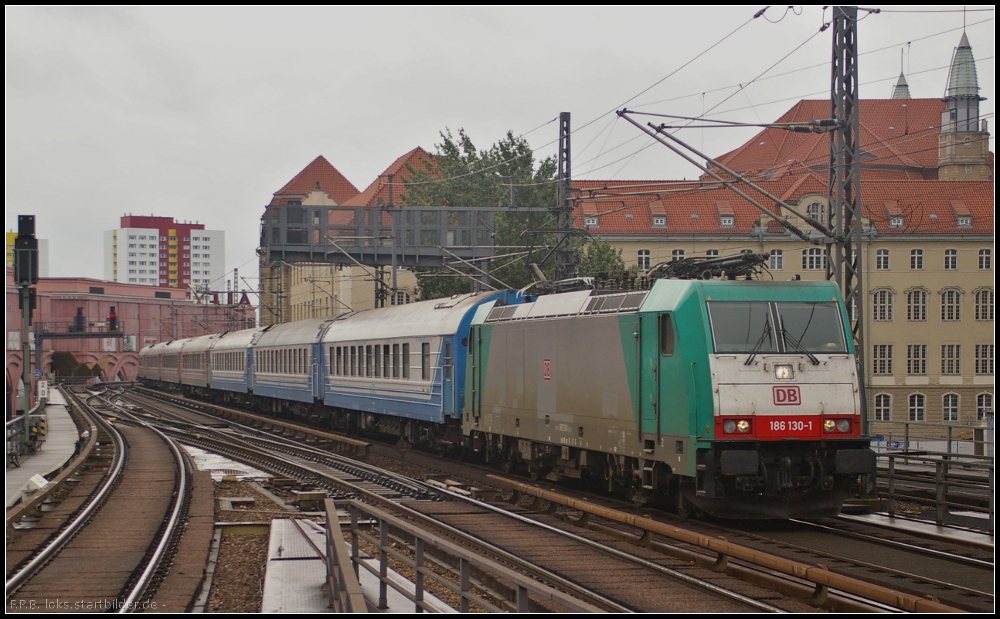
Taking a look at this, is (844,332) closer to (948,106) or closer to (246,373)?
(246,373)

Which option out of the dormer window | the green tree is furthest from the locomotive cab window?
the dormer window

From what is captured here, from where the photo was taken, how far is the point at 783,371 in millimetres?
15117

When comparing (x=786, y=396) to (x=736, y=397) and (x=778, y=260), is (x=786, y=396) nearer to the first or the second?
(x=736, y=397)

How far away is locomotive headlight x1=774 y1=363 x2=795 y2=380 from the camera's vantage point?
1507 centimetres

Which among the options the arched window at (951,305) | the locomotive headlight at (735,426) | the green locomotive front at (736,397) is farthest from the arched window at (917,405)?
the locomotive headlight at (735,426)

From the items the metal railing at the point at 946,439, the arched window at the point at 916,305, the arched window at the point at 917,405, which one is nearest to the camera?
the metal railing at the point at 946,439

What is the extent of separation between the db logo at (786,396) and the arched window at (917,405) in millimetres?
64395

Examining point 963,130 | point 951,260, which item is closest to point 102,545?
point 951,260

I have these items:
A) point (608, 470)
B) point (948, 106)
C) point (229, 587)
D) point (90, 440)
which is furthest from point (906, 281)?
point (229, 587)

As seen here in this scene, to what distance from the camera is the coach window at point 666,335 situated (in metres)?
15.4

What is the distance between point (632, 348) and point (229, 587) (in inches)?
251

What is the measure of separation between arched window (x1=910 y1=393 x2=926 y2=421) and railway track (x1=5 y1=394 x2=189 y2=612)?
193 feet

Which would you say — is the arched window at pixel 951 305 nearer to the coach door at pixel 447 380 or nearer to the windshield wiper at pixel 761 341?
the coach door at pixel 447 380

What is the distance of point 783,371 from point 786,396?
32cm
